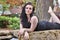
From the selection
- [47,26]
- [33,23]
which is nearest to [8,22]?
[47,26]

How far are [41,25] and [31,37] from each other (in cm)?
37

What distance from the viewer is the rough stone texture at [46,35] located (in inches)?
128

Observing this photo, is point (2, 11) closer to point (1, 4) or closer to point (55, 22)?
point (1, 4)

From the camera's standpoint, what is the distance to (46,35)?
3.29m

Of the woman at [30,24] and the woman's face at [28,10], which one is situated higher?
the woman's face at [28,10]

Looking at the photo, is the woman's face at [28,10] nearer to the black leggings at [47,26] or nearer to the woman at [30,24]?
Result: the woman at [30,24]

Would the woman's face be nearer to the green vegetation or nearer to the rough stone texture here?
the rough stone texture

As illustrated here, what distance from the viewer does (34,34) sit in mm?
3258

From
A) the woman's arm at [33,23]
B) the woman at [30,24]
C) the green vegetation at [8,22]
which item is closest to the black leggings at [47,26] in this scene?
the woman at [30,24]

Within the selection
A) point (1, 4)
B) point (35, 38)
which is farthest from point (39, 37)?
point (1, 4)

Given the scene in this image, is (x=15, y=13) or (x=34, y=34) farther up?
(x=15, y=13)

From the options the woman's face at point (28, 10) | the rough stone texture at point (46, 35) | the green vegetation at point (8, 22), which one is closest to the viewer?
the rough stone texture at point (46, 35)

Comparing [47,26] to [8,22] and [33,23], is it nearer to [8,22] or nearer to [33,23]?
[33,23]

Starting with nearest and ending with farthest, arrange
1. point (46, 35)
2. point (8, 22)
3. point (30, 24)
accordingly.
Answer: point (46, 35) < point (30, 24) < point (8, 22)
